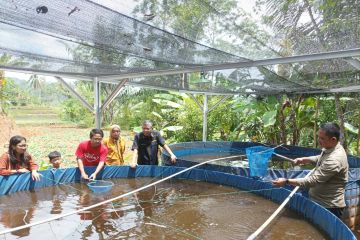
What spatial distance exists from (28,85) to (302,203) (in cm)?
2314

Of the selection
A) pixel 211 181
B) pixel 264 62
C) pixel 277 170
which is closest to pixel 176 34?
pixel 264 62

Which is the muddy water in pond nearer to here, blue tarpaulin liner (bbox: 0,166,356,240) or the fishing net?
blue tarpaulin liner (bbox: 0,166,356,240)

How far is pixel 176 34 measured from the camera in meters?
3.44

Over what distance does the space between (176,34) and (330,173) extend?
2.16 meters

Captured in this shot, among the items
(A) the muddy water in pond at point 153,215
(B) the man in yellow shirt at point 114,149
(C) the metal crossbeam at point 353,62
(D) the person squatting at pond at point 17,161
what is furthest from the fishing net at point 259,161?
(D) the person squatting at pond at point 17,161

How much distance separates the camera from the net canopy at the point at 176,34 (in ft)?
9.38

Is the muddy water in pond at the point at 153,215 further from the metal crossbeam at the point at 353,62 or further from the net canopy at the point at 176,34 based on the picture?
the metal crossbeam at the point at 353,62

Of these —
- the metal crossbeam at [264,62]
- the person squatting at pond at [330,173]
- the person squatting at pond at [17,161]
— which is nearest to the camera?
the person squatting at pond at [330,173]

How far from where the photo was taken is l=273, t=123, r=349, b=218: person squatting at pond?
2.97m

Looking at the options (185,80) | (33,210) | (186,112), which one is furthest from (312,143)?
(33,210)

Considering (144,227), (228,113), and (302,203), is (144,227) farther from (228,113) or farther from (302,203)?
(228,113)

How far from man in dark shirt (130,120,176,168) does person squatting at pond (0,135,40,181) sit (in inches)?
62.8

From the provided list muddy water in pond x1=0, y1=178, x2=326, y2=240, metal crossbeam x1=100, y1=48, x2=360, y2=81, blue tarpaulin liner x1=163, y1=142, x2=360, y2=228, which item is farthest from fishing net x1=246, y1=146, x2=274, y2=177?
metal crossbeam x1=100, y1=48, x2=360, y2=81

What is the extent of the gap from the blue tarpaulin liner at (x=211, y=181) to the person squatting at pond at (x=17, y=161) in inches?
3.6
